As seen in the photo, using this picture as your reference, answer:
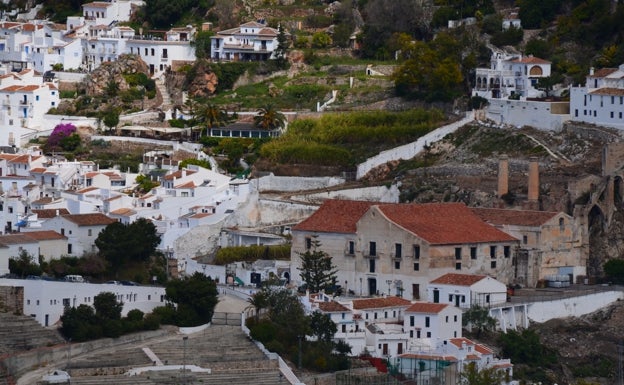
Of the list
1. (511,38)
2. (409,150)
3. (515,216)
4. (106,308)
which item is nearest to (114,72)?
(511,38)

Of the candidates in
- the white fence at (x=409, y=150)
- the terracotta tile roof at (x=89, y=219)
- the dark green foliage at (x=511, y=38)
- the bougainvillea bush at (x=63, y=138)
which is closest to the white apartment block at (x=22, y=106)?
the bougainvillea bush at (x=63, y=138)

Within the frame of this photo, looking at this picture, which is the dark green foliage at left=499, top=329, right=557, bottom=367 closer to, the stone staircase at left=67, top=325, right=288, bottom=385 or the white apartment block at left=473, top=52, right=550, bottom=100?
the stone staircase at left=67, top=325, right=288, bottom=385

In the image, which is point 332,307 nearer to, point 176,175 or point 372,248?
point 372,248

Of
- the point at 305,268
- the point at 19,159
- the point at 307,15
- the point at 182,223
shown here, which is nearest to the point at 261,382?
the point at 305,268

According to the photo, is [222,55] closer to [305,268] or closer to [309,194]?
[309,194]

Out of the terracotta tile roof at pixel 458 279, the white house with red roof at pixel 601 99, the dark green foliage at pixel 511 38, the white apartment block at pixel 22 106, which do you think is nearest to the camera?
the terracotta tile roof at pixel 458 279

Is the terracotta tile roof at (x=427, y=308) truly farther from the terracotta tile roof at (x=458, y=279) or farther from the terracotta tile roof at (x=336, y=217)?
the terracotta tile roof at (x=336, y=217)

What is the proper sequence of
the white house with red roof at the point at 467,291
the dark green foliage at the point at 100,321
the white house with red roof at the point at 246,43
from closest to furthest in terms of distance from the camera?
the dark green foliage at the point at 100,321 < the white house with red roof at the point at 467,291 < the white house with red roof at the point at 246,43
